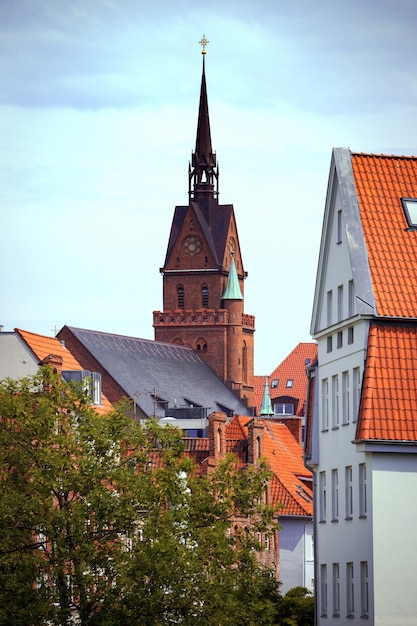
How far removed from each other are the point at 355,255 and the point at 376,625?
31.4ft

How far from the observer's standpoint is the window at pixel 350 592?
48.9 m

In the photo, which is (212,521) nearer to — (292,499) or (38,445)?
(38,445)

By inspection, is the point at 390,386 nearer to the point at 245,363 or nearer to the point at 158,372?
the point at 158,372

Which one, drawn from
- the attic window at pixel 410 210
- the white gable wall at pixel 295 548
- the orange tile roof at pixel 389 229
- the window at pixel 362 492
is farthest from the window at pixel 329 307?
the white gable wall at pixel 295 548

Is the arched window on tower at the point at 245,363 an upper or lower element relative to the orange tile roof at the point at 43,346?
upper

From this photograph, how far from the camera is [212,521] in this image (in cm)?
5197

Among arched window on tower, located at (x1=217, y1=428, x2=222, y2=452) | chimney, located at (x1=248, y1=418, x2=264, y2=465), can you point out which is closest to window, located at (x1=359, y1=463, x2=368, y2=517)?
arched window on tower, located at (x1=217, y1=428, x2=222, y2=452)

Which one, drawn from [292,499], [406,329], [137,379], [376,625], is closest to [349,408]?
[406,329]

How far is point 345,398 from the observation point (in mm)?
51062

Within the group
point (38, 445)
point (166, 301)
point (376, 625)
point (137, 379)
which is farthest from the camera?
point (166, 301)

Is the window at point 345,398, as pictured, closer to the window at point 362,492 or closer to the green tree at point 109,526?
the window at point 362,492

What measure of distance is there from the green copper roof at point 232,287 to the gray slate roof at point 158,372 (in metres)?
7.53

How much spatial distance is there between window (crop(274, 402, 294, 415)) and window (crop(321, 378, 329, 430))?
127 m

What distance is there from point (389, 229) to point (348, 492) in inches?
275
